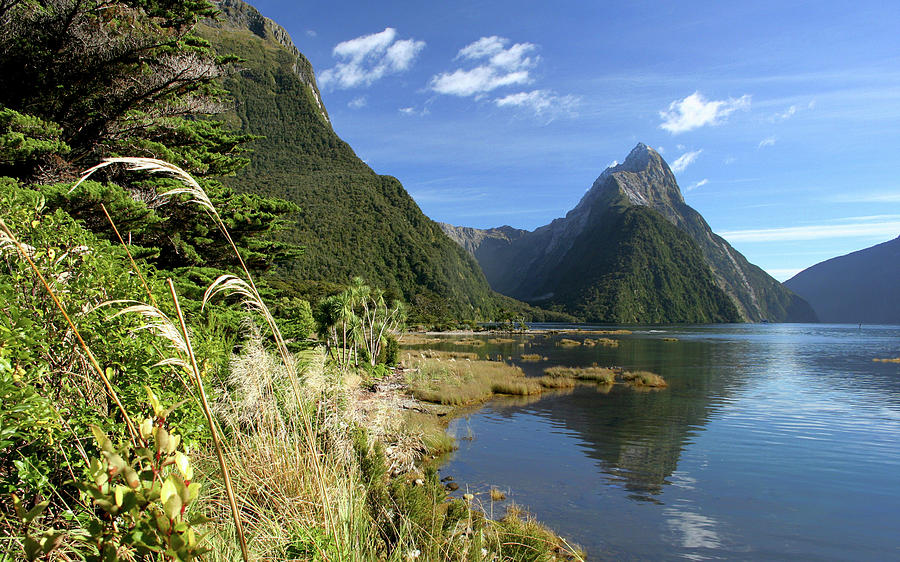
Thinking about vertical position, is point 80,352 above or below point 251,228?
below

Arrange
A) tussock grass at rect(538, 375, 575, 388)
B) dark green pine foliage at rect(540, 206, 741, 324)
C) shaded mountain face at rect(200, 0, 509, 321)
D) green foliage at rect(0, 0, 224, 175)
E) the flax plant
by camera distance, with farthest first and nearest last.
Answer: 1. dark green pine foliage at rect(540, 206, 741, 324)
2. shaded mountain face at rect(200, 0, 509, 321)
3. tussock grass at rect(538, 375, 575, 388)
4. green foliage at rect(0, 0, 224, 175)
5. the flax plant

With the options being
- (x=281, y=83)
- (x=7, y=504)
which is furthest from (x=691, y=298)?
(x=7, y=504)

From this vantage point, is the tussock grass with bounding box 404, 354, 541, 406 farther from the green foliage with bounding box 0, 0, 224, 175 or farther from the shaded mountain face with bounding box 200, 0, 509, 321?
the shaded mountain face with bounding box 200, 0, 509, 321

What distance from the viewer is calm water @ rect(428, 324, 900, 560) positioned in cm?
962

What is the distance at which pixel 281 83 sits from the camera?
473ft

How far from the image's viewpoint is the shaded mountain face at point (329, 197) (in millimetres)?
109144

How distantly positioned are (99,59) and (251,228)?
493 centimetres

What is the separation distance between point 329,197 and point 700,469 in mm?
114310

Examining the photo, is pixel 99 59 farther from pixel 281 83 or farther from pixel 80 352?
pixel 281 83

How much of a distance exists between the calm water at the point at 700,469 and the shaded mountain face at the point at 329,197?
80.6 metres

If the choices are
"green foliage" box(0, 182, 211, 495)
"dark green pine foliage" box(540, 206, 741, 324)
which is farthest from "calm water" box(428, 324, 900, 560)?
"dark green pine foliage" box(540, 206, 741, 324)

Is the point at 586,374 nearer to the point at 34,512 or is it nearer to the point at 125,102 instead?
the point at 125,102

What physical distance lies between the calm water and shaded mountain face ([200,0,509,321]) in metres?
80.6

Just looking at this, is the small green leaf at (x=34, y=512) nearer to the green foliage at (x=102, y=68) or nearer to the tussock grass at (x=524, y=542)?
the tussock grass at (x=524, y=542)
